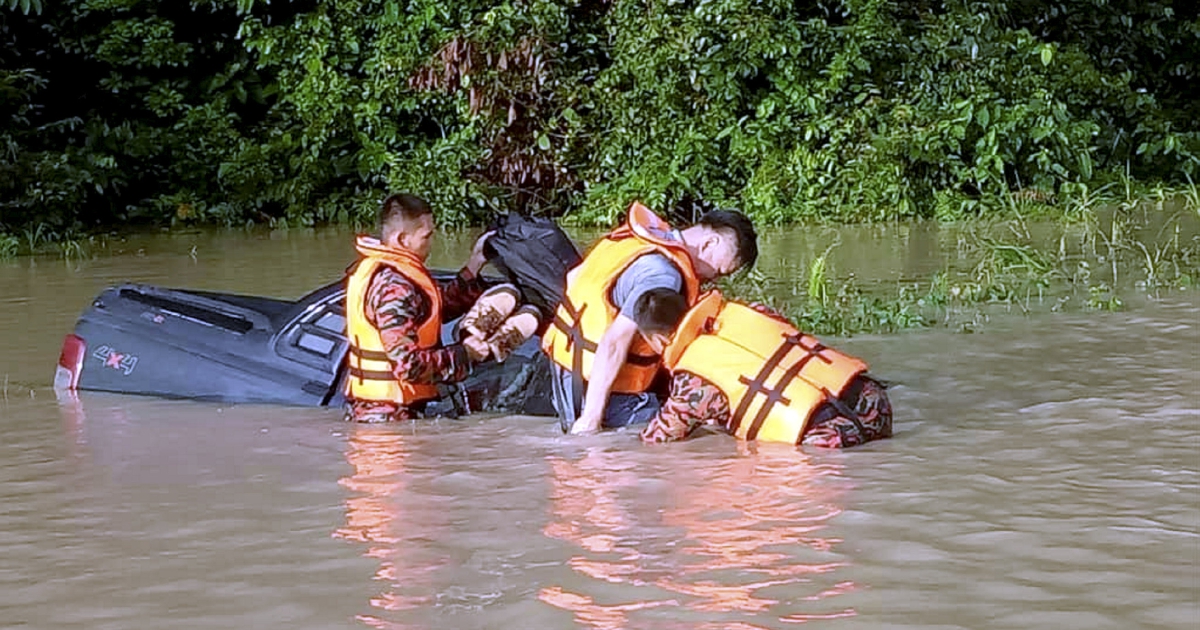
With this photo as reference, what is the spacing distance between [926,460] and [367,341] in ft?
6.83

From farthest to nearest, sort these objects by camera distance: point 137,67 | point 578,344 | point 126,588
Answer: point 137,67 < point 578,344 < point 126,588

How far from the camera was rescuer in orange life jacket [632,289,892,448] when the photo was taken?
4.78 meters

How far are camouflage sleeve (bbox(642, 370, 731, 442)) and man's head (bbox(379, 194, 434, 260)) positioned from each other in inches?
50.1

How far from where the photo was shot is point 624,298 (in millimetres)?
5145

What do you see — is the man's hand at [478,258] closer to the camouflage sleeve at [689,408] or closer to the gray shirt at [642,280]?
the gray shirt at [642,280]

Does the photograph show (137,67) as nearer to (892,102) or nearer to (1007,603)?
(892,102)

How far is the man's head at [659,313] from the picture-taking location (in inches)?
194

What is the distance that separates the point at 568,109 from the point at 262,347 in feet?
28.2

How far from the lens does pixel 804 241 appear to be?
11.7 m

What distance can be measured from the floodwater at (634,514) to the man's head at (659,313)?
13.8 inches

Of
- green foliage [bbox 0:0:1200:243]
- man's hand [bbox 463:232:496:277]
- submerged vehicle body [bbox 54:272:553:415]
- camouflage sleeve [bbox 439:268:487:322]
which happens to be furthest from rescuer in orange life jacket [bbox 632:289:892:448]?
green foliage [bbox 0:0:1200:243]

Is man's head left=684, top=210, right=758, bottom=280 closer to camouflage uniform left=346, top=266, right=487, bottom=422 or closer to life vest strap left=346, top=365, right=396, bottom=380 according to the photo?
camouflage uniform left=346, top=266, right=487, bottom=422

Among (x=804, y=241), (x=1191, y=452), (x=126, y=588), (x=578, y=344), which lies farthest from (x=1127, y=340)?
(x=804, y=241)

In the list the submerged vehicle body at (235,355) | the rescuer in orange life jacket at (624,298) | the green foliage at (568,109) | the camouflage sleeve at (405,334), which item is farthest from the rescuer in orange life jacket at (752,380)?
the green foliage at (568,109)
